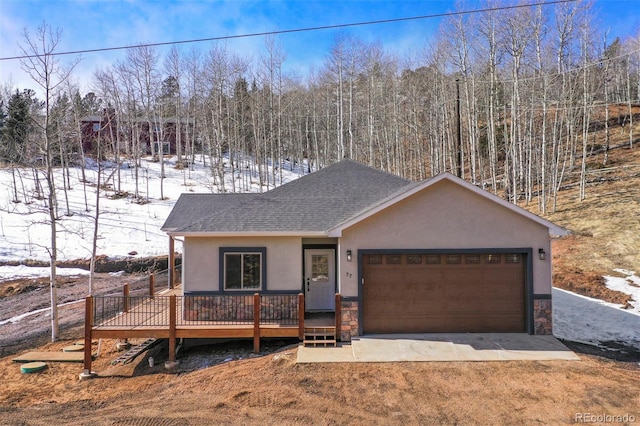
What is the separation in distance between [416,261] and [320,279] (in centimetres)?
303

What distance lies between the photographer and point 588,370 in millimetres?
8031

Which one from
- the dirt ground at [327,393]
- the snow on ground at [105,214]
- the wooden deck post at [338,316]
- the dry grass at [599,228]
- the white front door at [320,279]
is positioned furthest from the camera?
the snow on ground at [105,214]

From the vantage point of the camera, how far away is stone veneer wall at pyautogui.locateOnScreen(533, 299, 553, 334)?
10125 millimetres

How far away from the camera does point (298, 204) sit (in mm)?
12227

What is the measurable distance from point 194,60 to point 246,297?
3106cm

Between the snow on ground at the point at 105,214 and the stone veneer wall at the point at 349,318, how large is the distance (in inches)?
434

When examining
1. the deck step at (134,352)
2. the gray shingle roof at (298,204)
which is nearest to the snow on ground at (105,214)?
the gray shingle roof at (298,204)

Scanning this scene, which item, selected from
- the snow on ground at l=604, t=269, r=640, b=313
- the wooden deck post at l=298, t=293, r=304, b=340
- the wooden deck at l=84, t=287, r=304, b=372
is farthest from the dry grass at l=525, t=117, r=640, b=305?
the wooden deck at l=84, t=287, r=304, b=372

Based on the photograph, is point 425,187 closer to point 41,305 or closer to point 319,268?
point 319,268

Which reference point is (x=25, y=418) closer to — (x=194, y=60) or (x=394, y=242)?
(x=394, y=242)

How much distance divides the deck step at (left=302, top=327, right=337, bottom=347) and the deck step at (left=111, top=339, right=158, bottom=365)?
4.75 m

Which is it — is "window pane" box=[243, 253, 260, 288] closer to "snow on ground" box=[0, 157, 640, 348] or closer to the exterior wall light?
"snow on ground" box=[0, 157, 640, 348]

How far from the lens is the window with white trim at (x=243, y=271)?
1091 centimetres

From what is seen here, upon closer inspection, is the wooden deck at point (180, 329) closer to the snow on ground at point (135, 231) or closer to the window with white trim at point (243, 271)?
the window with white trim at point (243, 271)
